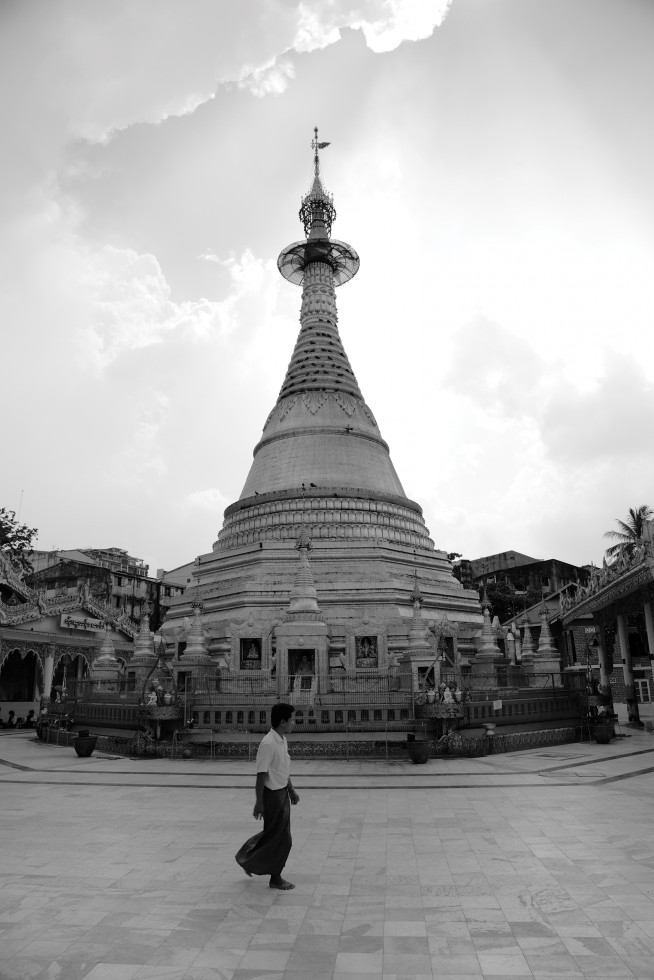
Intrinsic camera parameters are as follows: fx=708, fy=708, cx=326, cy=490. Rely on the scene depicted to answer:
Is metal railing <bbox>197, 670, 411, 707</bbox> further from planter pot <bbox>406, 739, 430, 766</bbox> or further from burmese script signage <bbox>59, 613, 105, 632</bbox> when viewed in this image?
burmese script signage <bbox>59, 613, 105, 632</bbox>

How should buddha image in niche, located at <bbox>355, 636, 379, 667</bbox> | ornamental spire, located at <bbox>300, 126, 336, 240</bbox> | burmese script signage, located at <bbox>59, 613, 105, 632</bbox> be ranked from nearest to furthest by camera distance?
buddha image in niche, located at <bbox>355, 636, 379, 667</bbox> → burmese script signage, located at <bbox>59, 613, 105, 632</bbox> → ornamental spire, located at <bbox>300, 126, 336, 240</bbox>

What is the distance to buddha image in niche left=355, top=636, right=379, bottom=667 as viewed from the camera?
96.2ft

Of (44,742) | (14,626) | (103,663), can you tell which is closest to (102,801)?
(44,742)

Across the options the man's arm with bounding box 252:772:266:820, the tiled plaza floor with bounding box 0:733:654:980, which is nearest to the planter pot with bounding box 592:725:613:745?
the tiled plaza floor with bounding box 0:733:654:980

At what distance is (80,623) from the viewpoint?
43.0 metres

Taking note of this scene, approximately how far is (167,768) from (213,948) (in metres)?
13.6

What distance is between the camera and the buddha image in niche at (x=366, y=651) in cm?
2931

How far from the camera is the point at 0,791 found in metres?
15.0

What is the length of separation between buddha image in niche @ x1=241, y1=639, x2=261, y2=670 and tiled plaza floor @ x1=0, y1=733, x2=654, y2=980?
554 inches

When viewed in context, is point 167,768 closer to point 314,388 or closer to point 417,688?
point 417,688

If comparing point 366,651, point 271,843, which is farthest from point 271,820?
point 366,651

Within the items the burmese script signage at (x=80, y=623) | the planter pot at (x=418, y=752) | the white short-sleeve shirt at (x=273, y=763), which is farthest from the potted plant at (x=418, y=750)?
the burmese script signage at (x=80, y=623)

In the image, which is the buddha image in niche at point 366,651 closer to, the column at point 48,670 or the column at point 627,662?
the column at point 627,662

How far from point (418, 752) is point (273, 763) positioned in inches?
475
